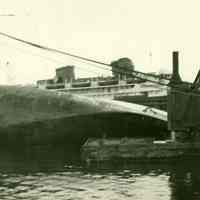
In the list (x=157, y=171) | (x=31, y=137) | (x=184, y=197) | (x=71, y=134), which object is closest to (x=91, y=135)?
(x=71, y=134)

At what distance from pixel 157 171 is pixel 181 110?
198 inches

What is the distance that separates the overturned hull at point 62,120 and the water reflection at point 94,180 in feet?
8.78

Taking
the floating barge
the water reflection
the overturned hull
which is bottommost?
the water reflection

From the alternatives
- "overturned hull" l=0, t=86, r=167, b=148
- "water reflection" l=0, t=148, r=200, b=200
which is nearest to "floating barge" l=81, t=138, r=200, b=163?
"water reflection" l=0, t=148, r=200, b=200

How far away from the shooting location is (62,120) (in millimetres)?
28266

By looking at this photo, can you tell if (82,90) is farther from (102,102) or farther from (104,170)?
(104,170)

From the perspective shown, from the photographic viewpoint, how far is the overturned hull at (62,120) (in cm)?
2772

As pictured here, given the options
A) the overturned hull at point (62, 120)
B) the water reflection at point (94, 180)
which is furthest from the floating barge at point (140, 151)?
the overturned hull at point (62, 120)

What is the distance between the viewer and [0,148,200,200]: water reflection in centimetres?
1672

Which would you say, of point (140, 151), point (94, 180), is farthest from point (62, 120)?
point (94, 180)

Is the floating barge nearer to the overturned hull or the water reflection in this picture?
the water reflection

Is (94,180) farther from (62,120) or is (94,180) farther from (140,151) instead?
(62,120)

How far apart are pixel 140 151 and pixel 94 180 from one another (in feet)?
19.3

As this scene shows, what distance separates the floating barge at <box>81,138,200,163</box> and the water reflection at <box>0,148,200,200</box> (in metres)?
1.03
